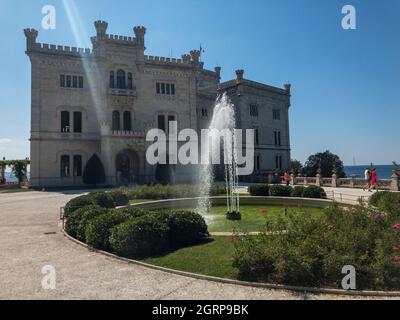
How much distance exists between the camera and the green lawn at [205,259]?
7970mm

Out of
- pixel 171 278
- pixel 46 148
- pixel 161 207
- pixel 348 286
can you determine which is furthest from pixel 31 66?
pixel 348 286

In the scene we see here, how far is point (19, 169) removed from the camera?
4466cm

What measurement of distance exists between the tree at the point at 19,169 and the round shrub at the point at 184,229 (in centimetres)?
4015

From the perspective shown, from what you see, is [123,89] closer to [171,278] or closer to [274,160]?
[274,160]

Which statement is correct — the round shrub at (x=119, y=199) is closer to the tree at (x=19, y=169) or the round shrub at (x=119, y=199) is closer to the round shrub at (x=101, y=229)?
the round shrub at (x=101, y=229)

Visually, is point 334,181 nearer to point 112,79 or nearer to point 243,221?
point 243,221

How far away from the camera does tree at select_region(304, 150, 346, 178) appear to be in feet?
167

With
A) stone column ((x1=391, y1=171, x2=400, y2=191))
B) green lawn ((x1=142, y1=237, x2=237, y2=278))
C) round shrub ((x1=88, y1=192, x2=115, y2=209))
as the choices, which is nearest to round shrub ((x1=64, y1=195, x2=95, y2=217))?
round shrub ((x1=88, y1=192, x2=115, y2=209))

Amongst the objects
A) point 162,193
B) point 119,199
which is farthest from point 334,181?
point 119,199

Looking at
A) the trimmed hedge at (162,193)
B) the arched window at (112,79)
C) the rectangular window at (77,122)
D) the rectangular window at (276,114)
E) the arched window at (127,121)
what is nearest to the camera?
the trimmed hedge at (162,193)

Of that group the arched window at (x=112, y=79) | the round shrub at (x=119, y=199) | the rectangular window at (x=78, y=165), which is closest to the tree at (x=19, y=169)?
the rectangular window at (x=78, y=165)

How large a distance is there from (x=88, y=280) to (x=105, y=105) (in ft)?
115

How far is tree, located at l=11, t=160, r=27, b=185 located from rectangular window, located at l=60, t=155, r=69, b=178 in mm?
9687

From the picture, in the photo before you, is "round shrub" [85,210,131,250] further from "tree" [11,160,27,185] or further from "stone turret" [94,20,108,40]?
"tree" [11,160,27,185]
